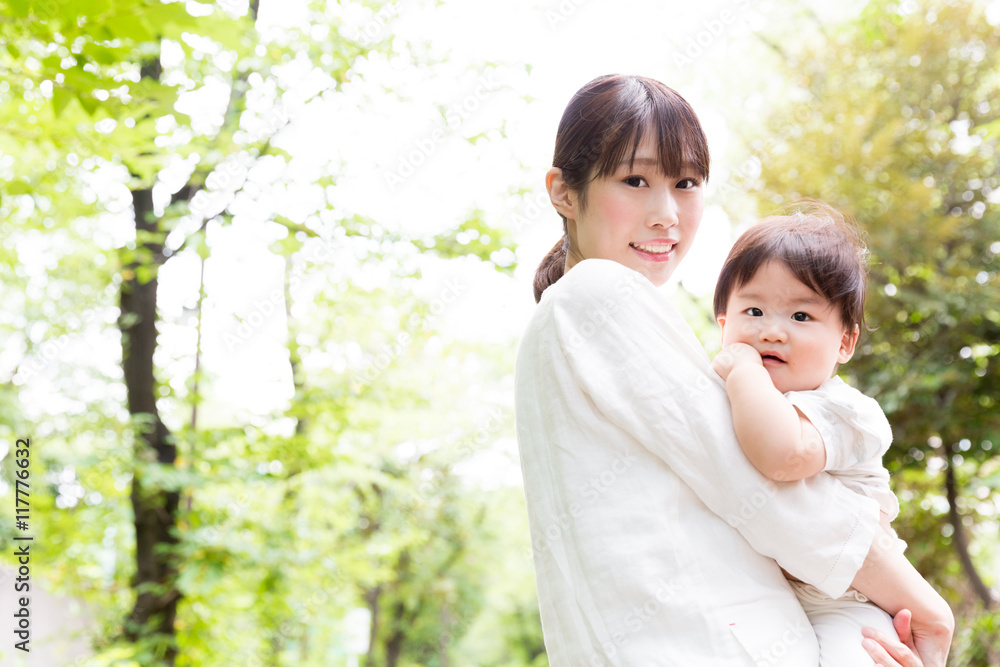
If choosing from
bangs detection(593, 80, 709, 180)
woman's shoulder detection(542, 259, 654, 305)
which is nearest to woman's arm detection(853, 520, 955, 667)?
woman's shoulder detection(542, 259, 654, 305)

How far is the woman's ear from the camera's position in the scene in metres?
1.25

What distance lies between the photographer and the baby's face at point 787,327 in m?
1.09

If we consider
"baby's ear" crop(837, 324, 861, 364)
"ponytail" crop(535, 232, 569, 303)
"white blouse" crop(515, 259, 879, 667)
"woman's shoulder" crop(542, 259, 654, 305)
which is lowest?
"white blouse" crop(515, 259, 879, 667)

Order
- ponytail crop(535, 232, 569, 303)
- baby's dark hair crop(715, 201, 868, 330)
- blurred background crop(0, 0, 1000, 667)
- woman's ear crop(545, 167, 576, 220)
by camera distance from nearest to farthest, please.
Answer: baby's dark hair crop(715, 201, 868, 330)
woman's ear crop(545, 167, 576, 220)
ponytail crop(535, 232, 569, 303)
blurred background crop(0, 0, 1000, 667)

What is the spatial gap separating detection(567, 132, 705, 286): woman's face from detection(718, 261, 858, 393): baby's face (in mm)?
132

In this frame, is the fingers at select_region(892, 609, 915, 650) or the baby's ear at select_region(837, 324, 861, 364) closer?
the fingers at select_region(892, 609, 915, 650)

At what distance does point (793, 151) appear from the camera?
16.5ft

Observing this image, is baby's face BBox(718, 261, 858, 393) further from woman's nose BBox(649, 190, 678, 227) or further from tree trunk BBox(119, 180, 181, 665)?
tree trunk BBox(119, 180, 181, 665)

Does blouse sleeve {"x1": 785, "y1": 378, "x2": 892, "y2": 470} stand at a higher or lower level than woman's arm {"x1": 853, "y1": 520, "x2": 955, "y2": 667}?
higher

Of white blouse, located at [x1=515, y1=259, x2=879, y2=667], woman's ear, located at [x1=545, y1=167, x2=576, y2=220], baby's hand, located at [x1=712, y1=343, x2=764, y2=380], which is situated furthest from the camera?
woman's ear, located at [x1=545, y1=167, x2=576, y2=220]

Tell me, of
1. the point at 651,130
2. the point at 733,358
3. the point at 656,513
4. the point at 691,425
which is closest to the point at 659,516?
the point at 656,513

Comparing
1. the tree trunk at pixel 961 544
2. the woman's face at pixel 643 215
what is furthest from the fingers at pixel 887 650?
the tree trunk at pixel 961 544

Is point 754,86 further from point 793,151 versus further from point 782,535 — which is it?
point 782,535

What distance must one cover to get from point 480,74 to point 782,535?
4155 mm
